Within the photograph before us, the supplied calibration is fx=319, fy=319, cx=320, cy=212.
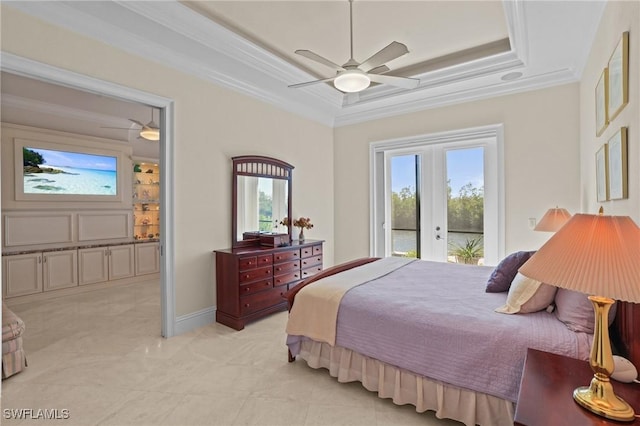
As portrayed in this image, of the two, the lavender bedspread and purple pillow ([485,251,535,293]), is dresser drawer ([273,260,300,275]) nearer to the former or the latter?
the lavender bedspread

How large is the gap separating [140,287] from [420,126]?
5051 mm

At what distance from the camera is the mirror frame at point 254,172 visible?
→ 12.5 ft

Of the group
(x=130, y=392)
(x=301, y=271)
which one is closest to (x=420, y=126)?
(x=301, y=271)

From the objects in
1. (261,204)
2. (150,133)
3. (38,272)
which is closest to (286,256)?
(261,204)

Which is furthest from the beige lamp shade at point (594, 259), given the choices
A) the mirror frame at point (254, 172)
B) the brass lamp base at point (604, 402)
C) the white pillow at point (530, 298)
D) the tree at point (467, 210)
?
the tree at point (467, 210)

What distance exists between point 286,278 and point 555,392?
3.02 metres

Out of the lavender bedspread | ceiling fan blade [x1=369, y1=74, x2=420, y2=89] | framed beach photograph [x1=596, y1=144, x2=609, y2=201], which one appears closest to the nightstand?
the lavender bedspread

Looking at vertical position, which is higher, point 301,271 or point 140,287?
point 301,271

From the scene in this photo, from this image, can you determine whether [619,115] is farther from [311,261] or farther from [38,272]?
[38,272]

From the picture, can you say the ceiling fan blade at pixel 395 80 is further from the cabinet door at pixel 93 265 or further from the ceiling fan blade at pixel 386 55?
the cabinet door at pixel 93 265

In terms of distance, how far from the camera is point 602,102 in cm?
231

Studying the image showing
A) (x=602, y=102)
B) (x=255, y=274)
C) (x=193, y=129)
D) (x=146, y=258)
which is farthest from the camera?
(x=146, y=258)

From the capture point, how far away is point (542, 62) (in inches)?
130

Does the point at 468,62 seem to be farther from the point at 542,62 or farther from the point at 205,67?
the point at 205,67
